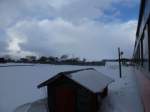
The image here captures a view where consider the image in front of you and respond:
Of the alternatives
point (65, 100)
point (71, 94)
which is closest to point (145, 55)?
point (71, 94)

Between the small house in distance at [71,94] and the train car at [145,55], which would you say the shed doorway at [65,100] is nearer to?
the small house in distance at [71,94]

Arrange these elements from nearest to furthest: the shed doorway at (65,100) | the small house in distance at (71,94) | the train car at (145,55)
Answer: the train car at (145,55) → the small house in distance at (71,94) → the shed doorway at (65,100)

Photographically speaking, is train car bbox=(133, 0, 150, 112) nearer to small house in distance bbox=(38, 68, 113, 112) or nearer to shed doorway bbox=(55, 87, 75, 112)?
small house in distance bbox=(38, 68, 113, 112)

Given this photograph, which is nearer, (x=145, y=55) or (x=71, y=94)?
(x=145, y=55)

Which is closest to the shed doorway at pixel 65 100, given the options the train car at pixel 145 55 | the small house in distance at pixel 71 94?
the small house in distance at pixel 71 94

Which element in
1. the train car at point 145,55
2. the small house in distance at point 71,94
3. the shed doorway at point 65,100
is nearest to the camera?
the train car at point 145,55

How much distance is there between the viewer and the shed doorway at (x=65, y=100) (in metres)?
7.75

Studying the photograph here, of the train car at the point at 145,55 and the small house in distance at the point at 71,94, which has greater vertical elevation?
the train car at the point at 145,55

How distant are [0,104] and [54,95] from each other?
277 cm

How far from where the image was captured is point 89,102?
24.4 feet

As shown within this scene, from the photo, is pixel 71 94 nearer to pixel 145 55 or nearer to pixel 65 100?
pixel 65 100

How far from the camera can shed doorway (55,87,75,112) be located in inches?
305

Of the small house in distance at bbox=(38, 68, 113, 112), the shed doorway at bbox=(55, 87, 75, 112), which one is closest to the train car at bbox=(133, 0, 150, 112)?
the small house in distance at bbox=(38, 68, 113, 112)

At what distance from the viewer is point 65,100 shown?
7832 mm
